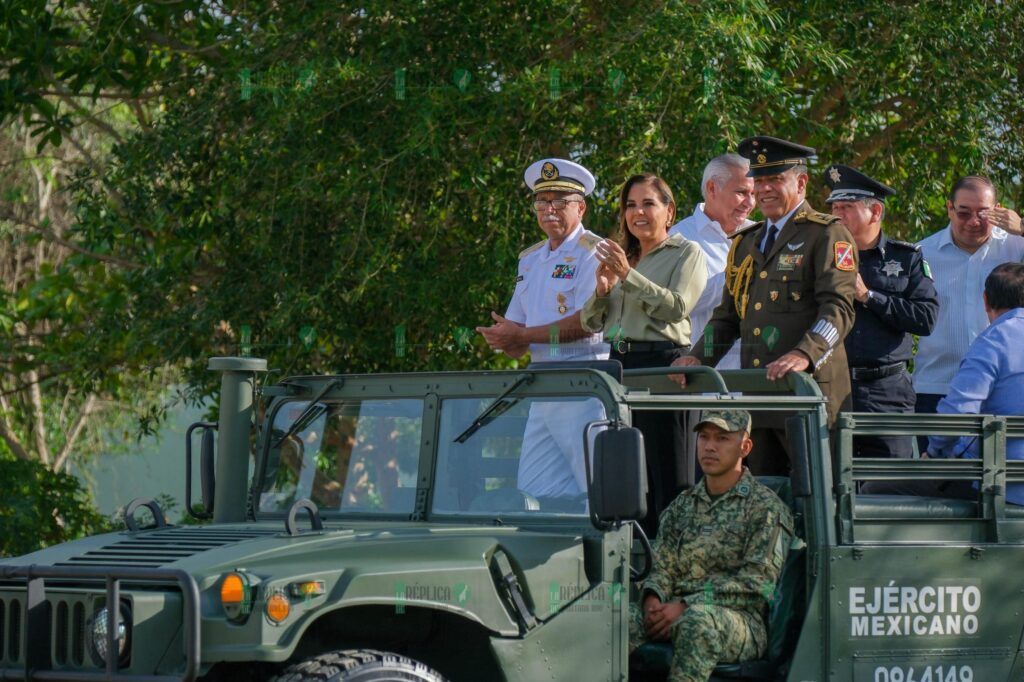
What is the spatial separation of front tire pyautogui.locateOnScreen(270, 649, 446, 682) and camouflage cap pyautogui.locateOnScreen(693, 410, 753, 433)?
1.42 meters

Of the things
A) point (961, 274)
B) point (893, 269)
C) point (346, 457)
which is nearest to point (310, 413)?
point (346, 457)

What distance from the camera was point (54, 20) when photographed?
44.3 feet

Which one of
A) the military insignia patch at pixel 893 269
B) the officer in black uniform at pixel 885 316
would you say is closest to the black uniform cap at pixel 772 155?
the officer in black uniform at pixel 885 316

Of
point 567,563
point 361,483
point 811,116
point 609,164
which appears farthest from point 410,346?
point 567,563

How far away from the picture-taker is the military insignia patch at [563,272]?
729cm

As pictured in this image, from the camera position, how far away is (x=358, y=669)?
16.7 ft

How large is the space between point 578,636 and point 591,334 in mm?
1911

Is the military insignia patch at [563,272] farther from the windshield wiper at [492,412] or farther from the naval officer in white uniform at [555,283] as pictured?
the windshield wiper at [492,412]

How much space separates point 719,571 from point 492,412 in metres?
1.02

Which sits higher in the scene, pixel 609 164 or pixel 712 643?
pixel 609 164

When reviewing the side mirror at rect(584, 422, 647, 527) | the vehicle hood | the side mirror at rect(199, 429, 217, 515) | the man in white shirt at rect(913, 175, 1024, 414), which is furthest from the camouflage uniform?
the man in white shirt at rect(913, 175, 1024, 414)

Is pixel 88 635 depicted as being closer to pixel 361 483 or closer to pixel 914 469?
pixel 361 483

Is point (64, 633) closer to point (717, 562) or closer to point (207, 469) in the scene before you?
point (207, 469)

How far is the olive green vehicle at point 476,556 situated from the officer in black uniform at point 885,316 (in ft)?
2.90
